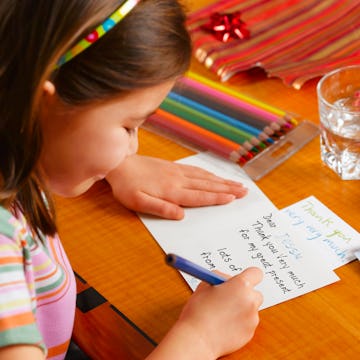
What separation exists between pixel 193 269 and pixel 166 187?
0.26 m

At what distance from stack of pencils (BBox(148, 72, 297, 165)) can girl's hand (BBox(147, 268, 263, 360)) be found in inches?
11.0

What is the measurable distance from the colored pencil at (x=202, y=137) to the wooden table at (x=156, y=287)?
0.08 ft

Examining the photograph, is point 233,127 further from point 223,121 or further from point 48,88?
point 48,88

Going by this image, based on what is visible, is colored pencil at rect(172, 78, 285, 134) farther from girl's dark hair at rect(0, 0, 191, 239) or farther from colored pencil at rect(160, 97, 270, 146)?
girl's dark hair at rect(0, 0, 191, 239)

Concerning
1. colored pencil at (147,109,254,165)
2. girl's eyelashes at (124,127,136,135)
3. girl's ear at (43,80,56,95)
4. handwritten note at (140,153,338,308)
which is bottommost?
handwritten note at (140,153,338,308)

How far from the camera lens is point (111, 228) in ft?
3.25

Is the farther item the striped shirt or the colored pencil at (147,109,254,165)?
the colored pencil at (147,109,254,165)

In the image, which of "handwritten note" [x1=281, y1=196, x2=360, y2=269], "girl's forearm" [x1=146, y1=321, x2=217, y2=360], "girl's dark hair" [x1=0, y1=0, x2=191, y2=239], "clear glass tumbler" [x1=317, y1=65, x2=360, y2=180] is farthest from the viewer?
"clear glass tumbler" [x1=317, y1=65, x2=360, y2=180]

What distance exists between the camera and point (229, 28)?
133 cm

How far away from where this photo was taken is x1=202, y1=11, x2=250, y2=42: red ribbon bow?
4.35 feet

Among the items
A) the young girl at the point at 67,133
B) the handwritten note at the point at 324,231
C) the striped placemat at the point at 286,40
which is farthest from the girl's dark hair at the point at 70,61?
the striped placemat at the point at 286,40

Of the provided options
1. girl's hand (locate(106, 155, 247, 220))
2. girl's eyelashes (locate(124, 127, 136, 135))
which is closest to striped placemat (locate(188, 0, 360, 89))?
girl's hand (locate(106, 155, 247, 220))

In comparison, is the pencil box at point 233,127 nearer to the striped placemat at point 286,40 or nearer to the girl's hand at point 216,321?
the striped placemat at point 286,40

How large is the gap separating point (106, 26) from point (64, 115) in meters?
0.11
